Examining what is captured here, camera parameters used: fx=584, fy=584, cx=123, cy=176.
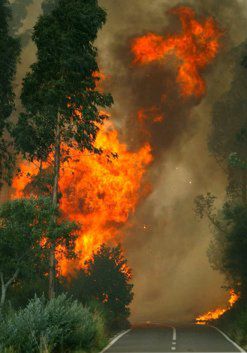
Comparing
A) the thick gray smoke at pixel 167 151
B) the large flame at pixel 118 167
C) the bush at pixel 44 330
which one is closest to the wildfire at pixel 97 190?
the large flame at pixel 118 167

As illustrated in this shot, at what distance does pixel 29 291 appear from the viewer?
33469 mm

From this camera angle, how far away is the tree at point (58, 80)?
31.3 m

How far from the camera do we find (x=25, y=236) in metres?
29.8

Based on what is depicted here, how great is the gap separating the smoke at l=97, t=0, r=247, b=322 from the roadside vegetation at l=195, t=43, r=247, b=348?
21.2 meters

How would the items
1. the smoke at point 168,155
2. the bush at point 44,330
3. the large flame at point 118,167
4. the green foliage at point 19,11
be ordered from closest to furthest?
the bush at point 44,330
the large flame at point 118,167
the smoke at point 168,155
the green foliage at point 19,11

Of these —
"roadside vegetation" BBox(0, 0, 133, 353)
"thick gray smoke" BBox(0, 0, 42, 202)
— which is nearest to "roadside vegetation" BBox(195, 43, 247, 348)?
"roadside vegetation" BBox(0, 0, 133, 353)

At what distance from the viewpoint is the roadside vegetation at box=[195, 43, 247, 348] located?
132 feet

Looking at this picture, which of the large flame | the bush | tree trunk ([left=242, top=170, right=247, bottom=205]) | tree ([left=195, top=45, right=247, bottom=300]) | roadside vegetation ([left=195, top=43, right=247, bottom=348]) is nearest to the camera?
the bush

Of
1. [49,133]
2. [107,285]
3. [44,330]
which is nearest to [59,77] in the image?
[49,133]

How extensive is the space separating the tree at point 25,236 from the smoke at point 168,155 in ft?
132

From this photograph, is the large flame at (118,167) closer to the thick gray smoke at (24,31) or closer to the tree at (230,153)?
the tree at (230,153)

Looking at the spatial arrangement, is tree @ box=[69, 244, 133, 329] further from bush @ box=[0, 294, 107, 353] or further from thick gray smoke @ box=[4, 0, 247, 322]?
thick gray smoke @ box=[4, 0, 247, 322]

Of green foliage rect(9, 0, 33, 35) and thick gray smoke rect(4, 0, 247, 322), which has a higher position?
green foliage rect(9, 0, 33, 35)

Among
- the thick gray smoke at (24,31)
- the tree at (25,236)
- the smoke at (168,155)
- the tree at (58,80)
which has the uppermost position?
the thick gray smoke at (24,31)
